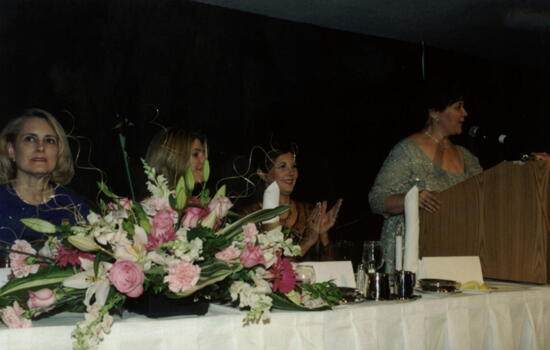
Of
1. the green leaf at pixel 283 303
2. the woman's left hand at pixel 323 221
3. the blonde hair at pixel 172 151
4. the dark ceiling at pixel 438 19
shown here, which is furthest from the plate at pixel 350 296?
the dark ceiling at pixel 438 19

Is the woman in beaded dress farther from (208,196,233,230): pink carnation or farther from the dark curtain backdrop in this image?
(208,196,233,230): pink carnation

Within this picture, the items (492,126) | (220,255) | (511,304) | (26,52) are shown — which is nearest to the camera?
(220,255)

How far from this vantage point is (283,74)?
470 cm

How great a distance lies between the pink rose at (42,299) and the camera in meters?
1.25

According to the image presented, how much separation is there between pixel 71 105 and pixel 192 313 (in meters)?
2.68

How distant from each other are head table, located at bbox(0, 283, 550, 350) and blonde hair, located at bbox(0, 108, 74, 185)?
232cm

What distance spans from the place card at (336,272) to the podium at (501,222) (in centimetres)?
73

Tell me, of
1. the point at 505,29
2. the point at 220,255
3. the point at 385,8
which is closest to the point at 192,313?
the point at 220,255

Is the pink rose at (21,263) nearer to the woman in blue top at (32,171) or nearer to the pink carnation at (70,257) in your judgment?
the pink carnation at (70,257)

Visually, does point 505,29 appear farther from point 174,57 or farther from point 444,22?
point 174,57

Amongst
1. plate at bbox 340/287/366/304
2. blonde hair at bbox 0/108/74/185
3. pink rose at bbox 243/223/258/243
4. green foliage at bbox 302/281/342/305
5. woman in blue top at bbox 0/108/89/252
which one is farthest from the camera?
blonde hair at bbox 0/108/74/185

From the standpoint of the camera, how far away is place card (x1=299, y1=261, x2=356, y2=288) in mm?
1825

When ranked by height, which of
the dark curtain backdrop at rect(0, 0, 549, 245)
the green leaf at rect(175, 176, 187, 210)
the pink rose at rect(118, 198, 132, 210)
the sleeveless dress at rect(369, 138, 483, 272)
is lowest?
the pink rose at rect(118, 198, 132, 210)

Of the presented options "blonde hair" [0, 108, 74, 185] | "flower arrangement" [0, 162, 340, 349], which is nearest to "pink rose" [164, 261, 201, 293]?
"flower arrangement" [0, 162, 340, 349]
